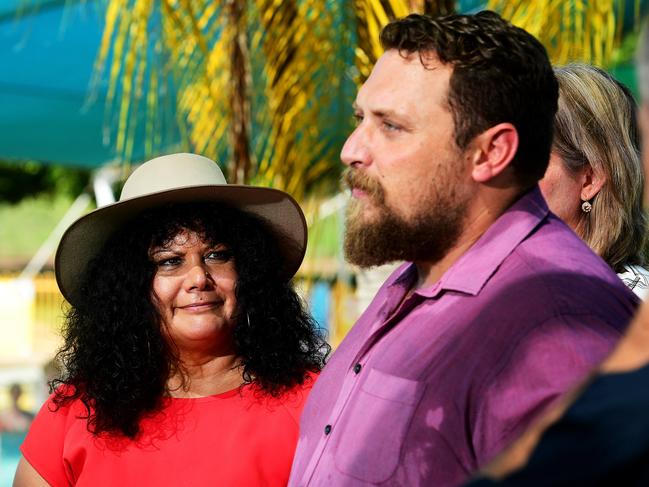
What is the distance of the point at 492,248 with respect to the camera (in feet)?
5.29

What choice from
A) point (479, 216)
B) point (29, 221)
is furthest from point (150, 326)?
point (29, 221)

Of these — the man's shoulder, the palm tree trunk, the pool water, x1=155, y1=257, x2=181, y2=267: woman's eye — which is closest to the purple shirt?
the man's shoulder

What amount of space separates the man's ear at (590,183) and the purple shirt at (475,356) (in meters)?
0.65

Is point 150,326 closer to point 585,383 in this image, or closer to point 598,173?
point 598,173

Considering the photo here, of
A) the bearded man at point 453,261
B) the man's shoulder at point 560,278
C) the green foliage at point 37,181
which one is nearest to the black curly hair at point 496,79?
the bearded man at point 453,261

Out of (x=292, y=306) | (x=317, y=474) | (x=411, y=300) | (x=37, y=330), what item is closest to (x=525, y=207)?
(x=411, y=300)

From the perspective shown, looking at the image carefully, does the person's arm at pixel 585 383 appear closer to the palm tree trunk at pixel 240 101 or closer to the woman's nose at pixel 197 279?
the woman's nose at pixel 197 279

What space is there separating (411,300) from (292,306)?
1146 millimetres

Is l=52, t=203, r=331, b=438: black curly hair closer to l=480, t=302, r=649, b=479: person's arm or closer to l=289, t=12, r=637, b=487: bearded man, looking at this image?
l=289, t=12, r=637, b=487: bearded man

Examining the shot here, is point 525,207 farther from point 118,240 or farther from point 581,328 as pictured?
point 118,240

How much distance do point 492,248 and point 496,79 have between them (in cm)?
27

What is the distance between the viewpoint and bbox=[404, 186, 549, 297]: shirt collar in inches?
62.3

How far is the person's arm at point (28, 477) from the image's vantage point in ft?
8.30

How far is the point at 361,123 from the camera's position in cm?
176
